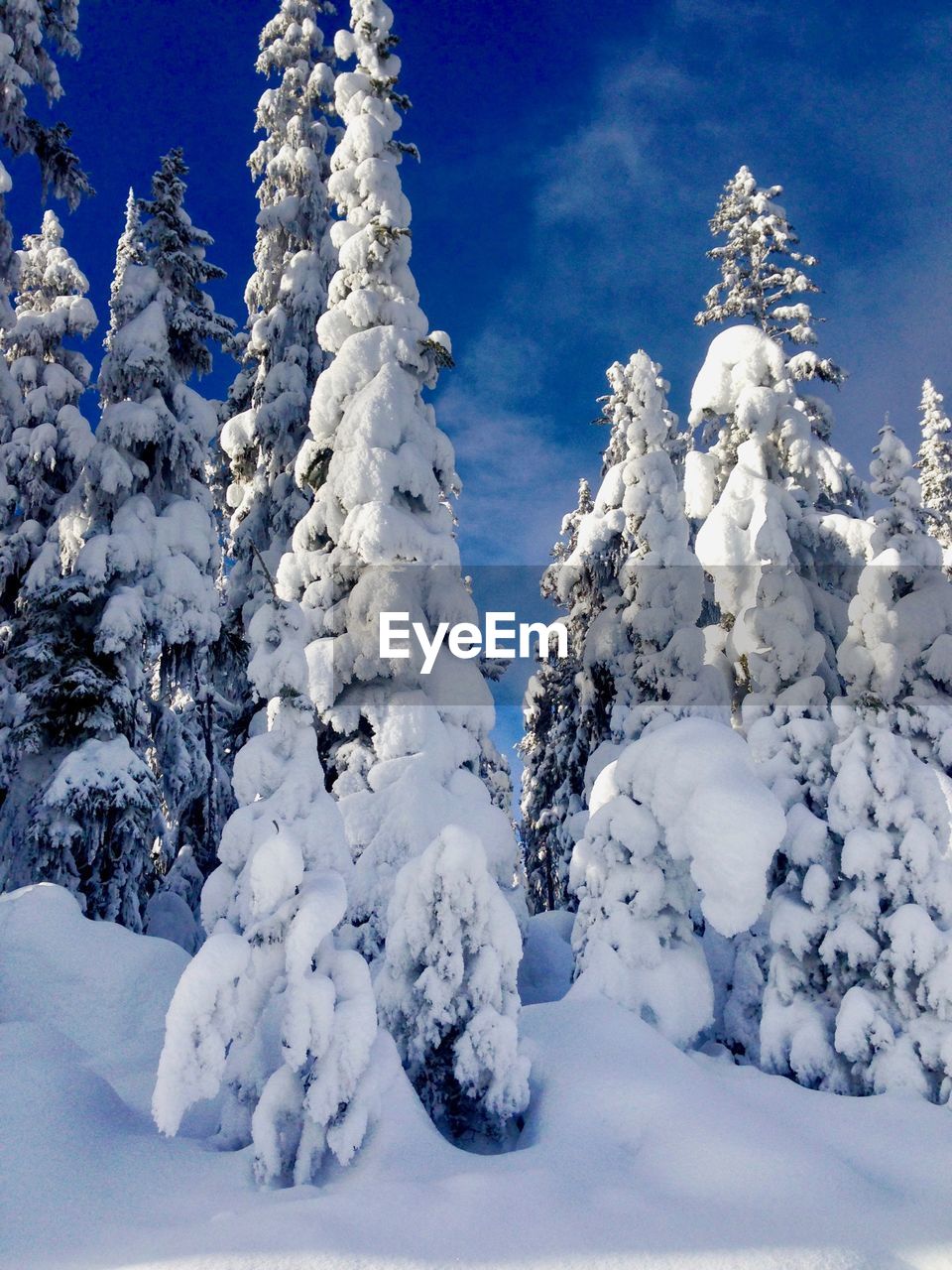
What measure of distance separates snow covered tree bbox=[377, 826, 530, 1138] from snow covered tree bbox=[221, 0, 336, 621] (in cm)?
1146

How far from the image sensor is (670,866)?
8.12 m

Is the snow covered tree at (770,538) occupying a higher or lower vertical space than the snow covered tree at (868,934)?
higher

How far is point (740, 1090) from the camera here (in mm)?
6410

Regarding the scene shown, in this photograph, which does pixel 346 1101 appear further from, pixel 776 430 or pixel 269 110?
pixel 269 110

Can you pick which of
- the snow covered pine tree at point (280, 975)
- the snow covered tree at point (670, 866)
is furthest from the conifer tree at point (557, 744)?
the snow covered pine tree at point (280, 975)

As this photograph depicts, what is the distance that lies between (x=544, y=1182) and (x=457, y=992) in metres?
1.55

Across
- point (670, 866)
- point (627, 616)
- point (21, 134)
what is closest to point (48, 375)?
point (21, 134)

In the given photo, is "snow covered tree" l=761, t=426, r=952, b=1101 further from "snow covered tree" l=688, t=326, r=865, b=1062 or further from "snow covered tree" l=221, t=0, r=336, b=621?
"snow covered tree" l=221, t=0, r=336, b=621

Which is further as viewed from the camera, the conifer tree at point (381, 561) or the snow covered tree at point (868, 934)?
the conifer tree at point (381, 561)

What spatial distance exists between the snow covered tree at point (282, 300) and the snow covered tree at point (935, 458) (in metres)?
21.5

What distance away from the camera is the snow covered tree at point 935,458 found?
29.1 m

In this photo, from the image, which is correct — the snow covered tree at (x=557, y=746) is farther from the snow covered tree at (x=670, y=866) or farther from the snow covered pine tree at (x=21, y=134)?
the snow covered pine tree at (x=21, y=134)

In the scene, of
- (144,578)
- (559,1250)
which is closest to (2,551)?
(144,578)

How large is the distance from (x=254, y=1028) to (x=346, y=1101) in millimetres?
771
